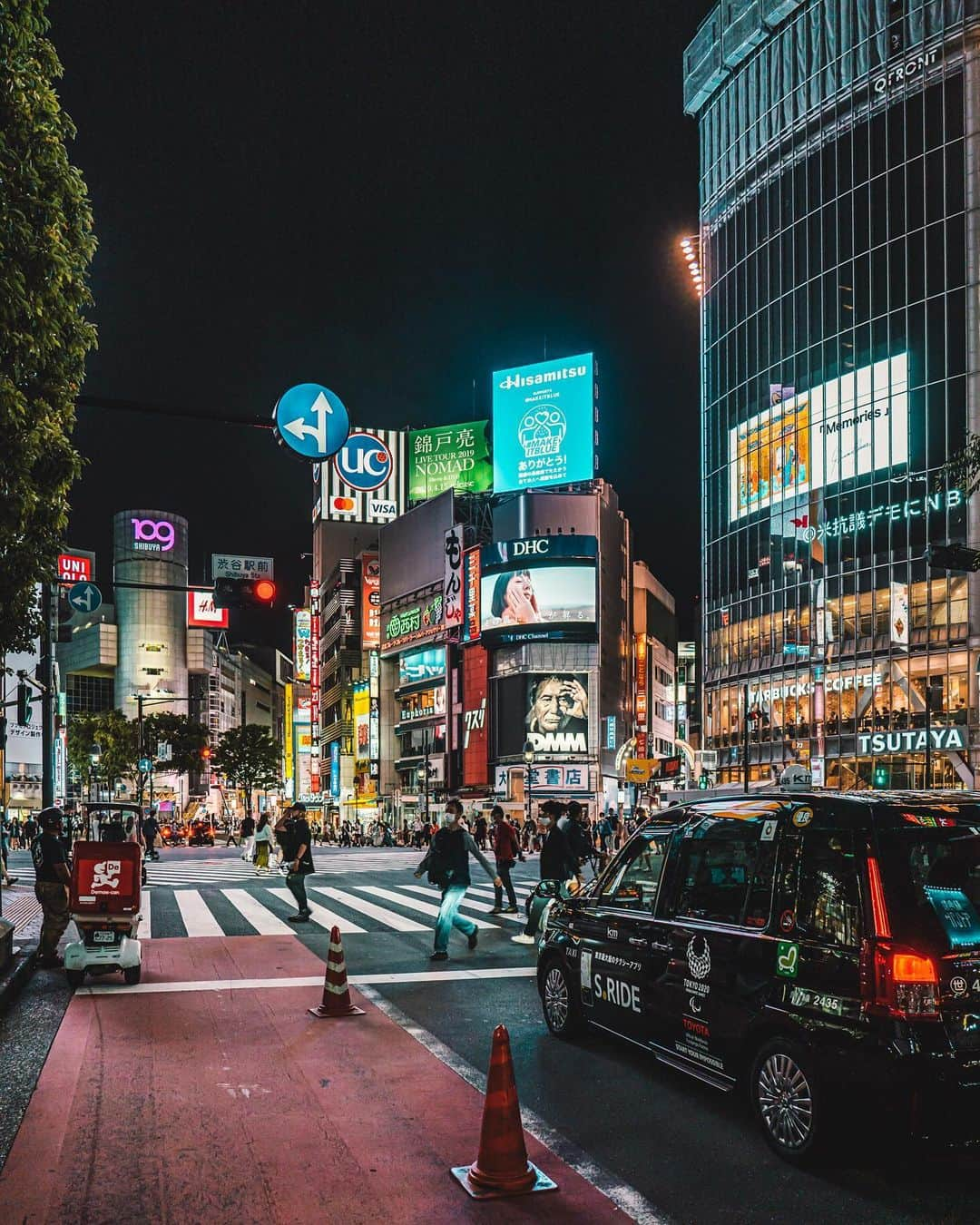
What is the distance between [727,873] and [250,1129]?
320 cm

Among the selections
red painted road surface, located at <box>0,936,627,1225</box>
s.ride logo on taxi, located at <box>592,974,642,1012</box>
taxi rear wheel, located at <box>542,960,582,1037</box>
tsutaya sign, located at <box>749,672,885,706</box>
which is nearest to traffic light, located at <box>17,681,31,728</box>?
red painted road surface, located at <box>0,936,627,1225</box>

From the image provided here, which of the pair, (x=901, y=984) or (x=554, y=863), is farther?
(x=554, y=863)

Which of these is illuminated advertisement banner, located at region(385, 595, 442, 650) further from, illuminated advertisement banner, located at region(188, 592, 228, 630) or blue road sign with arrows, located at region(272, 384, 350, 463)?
blue road sign with arrows, located at region(272, 384, 350, 463)

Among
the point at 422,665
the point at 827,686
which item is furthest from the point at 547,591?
the point at 827,686

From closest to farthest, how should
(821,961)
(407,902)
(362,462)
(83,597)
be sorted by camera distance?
1. (821,961)
2. (362,462)
3. (407,902)
4. (83,597)

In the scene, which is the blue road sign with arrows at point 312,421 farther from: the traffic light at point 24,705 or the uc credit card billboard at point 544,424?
the uc credit card billboard at point 544,424

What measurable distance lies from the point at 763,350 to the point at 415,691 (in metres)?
41.1

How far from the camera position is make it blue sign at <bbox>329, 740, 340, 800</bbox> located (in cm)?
10950

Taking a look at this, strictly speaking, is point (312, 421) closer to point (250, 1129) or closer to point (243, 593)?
point (243, 593)

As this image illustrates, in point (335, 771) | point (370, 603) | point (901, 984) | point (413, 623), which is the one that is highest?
point (370, 603)

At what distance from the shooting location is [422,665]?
91.9m

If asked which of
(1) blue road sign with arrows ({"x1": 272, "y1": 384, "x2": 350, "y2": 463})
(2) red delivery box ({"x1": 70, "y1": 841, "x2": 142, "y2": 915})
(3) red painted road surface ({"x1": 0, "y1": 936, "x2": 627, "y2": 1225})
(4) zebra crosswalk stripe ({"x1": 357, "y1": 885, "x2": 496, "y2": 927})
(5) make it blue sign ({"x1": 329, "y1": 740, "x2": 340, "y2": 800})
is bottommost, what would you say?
(5) make it blue sign ({"x1": 329, "y1": 740, "x2": 340, "y2": 800})

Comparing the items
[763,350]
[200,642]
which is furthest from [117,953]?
[200,642]

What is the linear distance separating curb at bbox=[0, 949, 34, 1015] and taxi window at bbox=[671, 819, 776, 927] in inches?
252
